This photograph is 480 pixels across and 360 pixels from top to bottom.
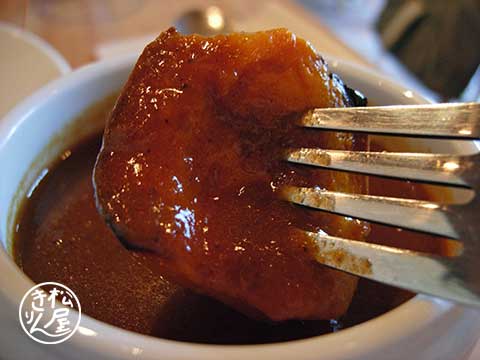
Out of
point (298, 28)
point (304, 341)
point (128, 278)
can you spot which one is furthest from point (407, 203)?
point (298, 28)

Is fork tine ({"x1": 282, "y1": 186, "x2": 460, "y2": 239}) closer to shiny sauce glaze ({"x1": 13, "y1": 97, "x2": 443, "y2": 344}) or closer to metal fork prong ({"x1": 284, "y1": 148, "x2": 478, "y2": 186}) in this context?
metal fork prong ({"x1": 284, "y1": 148, "x2": 478, "y2": 186})

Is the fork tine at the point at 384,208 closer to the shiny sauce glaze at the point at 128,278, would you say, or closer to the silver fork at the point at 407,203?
the silver fork at the point at 407,203

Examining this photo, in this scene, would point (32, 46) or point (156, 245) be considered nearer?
point (156, 245)

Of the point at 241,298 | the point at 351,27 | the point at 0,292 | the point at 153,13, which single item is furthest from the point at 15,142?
the point at 351,27

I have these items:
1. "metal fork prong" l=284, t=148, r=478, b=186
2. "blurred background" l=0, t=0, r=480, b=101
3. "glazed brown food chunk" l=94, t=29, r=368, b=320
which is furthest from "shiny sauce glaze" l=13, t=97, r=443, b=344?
"blurred background" l=0, t=0, r=480, b=101

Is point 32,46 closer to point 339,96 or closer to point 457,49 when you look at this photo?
point 339,96

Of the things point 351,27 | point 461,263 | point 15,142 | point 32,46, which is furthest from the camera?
point 351,27

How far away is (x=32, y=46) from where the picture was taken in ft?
4.58

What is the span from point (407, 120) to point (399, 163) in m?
0.05

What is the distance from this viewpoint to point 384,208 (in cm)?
55

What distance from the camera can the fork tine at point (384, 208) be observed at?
502 millimetres

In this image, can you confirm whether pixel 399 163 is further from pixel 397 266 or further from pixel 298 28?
pixel 298 28

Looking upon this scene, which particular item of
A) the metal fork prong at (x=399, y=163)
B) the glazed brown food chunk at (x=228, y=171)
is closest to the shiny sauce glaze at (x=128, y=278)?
the glazed brown food chunk at (x=228, y=171)

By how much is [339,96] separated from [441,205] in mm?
209
